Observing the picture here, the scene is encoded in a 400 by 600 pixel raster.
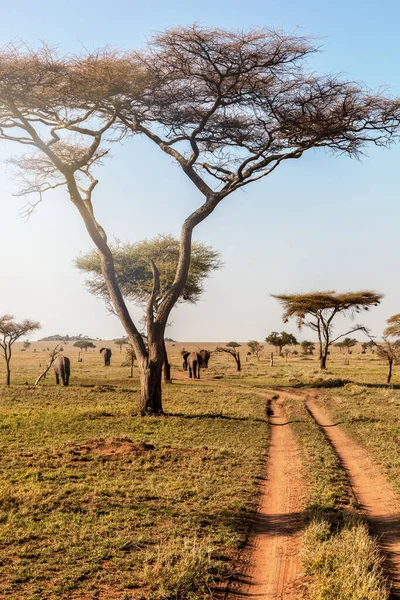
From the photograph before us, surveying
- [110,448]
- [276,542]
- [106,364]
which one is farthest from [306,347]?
[276,542]

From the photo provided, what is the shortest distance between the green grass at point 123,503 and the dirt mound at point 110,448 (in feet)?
0.12

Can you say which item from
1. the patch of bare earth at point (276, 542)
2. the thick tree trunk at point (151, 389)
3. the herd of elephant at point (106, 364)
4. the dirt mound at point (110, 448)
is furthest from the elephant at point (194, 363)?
the patch of bare earth at point (276, 542)

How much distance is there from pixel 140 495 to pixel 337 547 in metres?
3.45

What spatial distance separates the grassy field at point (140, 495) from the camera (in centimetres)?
574

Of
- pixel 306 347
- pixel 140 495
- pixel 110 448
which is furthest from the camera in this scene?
pixel 306 347

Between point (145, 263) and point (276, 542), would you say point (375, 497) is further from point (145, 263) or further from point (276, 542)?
point (145, 263)

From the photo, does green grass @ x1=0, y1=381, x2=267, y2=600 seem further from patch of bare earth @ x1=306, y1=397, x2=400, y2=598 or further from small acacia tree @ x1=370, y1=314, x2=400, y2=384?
small acacia tree @ x1=370, y1=314, x2=400, y2=384

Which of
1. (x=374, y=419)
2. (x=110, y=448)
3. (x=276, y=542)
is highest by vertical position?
(x=374, y=419)

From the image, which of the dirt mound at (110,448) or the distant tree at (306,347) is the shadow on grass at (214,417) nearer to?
the dirt mound at (110,448)

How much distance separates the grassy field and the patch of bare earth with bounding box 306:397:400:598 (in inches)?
11.8

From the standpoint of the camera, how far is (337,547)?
628 centimetres

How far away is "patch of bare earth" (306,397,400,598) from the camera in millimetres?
6465

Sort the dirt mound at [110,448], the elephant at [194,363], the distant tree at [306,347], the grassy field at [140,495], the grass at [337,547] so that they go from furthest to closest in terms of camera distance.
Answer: the distant tree at [306,347], the elephant at [194,363], the dirt mound at [110,448], the grassy field at [140,495], the grass at [337,547]

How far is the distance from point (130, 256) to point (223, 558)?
103 feet
